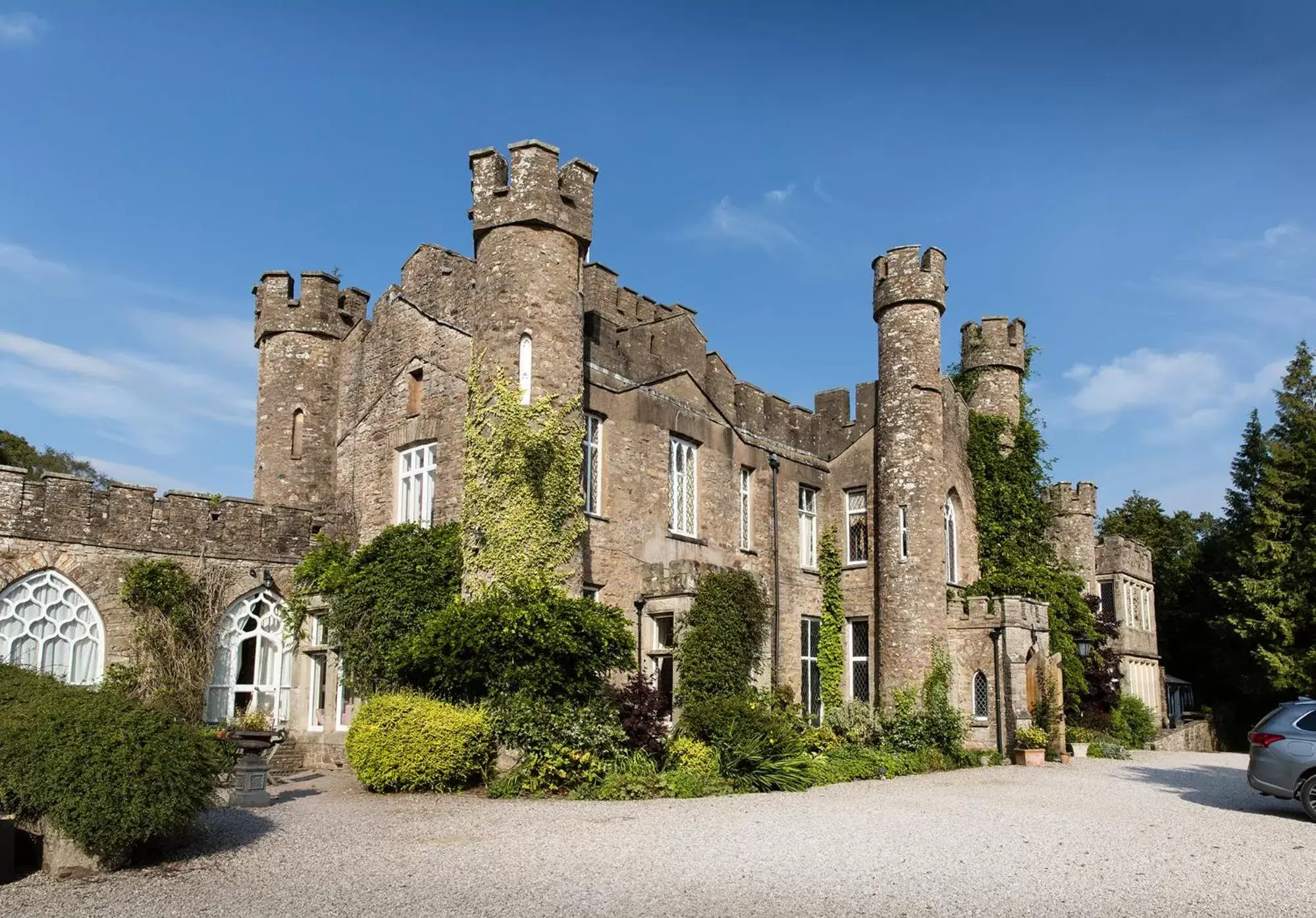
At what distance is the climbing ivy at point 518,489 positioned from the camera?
53.3ft

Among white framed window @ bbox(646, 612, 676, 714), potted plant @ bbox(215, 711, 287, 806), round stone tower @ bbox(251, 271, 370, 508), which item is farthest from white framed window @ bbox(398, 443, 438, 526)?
potted plant @ bbox(215, 711, 287, 806)

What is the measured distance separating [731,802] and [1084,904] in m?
6.00

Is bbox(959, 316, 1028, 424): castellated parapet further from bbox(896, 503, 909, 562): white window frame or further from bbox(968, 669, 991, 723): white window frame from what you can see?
bbox(968, 669, 991, 723): white window frame

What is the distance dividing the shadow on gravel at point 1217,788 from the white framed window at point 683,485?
896 cm

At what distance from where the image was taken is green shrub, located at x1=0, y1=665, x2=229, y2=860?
8.13 metres

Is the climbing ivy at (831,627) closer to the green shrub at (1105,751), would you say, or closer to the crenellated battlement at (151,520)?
the green shrub at (1105,751)

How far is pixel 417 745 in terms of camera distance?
1399cm

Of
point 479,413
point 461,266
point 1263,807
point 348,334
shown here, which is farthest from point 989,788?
point 348,334

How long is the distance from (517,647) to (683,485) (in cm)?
670

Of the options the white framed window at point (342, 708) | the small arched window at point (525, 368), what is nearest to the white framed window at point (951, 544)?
the small arched window at point (525, 368)

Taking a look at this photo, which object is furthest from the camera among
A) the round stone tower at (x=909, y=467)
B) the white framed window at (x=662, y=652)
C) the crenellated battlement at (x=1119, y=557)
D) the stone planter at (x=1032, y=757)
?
the crenellated battlement at (x=1119, y=557)

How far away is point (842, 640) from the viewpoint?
23781 mm

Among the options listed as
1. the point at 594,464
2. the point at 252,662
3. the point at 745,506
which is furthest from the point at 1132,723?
the point at 252,662

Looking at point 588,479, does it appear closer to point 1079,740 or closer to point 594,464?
point 594,464
